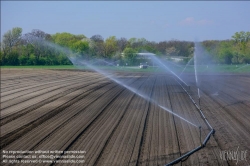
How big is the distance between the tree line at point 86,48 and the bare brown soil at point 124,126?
3138 mm

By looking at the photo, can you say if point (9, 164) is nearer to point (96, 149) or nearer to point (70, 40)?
point (96, 149)

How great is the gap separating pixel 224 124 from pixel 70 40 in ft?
65.0

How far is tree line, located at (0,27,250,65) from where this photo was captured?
865 inches

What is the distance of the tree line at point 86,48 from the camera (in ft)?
72.1

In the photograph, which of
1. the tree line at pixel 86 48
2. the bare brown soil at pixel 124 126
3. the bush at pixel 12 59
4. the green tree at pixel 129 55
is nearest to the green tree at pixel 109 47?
the tree line at pixel 86 48

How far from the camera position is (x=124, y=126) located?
1260 cm

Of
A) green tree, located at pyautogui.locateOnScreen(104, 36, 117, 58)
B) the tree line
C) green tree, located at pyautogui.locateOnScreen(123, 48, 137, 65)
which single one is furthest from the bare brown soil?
green tree, located at pyautogui.locateOnScreen(123, 48, 137, 65)

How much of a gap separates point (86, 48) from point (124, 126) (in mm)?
18819

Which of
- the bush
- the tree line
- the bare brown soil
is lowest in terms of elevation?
the bare brown soil

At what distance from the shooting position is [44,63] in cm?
2705

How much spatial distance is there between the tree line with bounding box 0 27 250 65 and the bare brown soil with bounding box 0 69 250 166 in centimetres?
314

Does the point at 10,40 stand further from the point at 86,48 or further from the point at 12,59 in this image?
the point at 86,48

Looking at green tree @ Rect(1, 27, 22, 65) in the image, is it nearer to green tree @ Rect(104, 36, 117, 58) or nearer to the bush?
the bush

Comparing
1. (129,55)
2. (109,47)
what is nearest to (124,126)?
(109,47)
